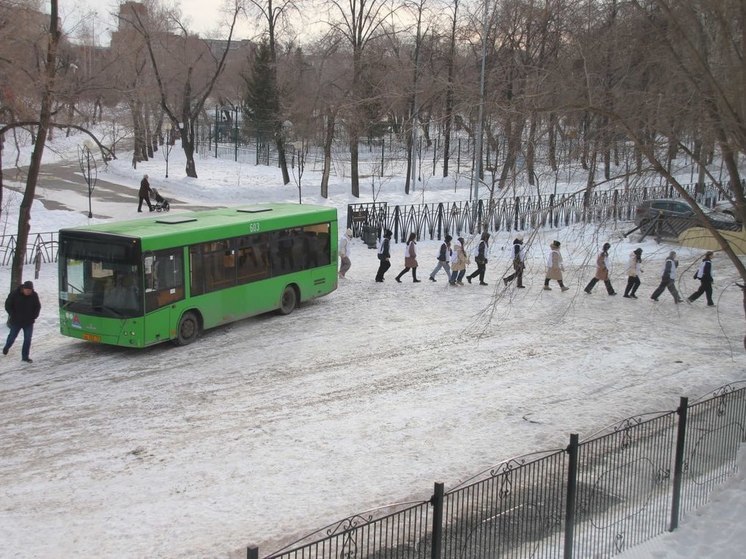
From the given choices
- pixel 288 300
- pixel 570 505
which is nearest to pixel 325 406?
pixel 570 505

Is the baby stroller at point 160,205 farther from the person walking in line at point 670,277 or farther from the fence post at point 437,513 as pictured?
the fence post at point 437,513

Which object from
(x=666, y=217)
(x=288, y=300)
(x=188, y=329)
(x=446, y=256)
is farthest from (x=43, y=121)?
(x=666, y=217)

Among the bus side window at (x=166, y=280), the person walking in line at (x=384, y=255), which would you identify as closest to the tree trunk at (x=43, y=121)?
the bus side window at (x=166, y=280)

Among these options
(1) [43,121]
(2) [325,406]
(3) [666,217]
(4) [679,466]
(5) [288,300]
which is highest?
(1) [43,121]

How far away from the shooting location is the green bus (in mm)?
15453

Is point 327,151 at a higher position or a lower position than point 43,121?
lower

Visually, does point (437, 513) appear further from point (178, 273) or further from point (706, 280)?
point (706, 280)

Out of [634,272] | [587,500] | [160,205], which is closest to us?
[587,500]

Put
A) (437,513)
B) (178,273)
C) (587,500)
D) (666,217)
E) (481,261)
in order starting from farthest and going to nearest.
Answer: (666,217)
(481,261)
(178,273)
(587,500)
(437,513)

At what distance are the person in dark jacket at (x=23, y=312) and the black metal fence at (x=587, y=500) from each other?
858cm

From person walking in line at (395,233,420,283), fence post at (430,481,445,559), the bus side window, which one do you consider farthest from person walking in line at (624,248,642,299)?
fence post at (430,481,445,559)

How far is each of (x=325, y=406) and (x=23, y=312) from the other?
20.0ft

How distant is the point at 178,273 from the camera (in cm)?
1625

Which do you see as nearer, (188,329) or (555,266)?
(188,329)
